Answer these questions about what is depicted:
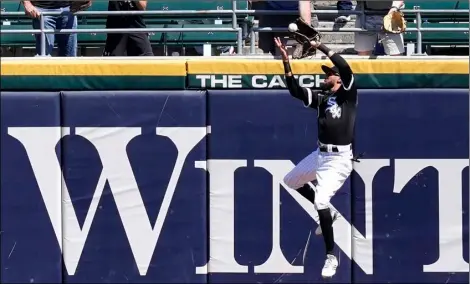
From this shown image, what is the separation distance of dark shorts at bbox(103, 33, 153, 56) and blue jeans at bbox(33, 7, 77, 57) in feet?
1.13

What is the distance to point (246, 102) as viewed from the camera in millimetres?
9672

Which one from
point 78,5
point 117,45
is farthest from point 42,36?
point 117,45

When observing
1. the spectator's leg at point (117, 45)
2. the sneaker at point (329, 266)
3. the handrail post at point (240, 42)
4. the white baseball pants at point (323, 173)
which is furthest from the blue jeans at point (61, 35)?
the sneaker at point (329, 266)

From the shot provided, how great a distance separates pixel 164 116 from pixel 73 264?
5.22ft

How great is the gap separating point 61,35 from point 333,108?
9.18 ft

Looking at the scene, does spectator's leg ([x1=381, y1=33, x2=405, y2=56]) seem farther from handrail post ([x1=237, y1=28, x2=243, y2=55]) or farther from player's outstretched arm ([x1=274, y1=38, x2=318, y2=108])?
handrail post ([x1=237, y1=28, x2=243, y2=55])

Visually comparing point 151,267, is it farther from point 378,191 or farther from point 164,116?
point 378,191

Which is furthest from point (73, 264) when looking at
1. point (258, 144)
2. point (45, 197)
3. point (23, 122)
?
point (258, 144)

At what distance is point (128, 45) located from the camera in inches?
400

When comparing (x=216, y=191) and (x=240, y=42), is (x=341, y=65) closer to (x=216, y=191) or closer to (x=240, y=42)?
(x=240, y=42)

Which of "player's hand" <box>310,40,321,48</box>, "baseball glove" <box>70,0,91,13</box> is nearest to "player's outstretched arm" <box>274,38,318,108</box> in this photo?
"player's hand" <box>310,40,321,48</box>

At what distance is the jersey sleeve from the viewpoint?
880cm

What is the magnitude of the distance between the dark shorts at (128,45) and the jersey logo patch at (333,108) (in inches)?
79.5

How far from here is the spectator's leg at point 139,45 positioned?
10.1 meters
